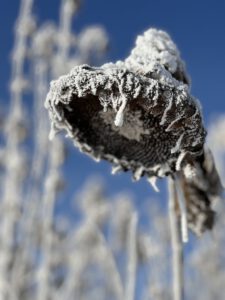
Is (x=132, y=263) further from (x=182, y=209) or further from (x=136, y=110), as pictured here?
(x=136, y=110)

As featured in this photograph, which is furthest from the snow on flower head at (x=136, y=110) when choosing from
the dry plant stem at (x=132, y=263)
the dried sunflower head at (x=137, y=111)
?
the dry plant stem at (x=132, y=263)

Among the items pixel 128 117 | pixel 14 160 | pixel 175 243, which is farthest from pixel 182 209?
pixel 14 160

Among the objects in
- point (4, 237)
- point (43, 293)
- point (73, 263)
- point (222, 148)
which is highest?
point (222, 148)

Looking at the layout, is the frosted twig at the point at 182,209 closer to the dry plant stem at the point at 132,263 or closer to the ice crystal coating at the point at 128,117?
the ice crystal coating at the point at 128,117

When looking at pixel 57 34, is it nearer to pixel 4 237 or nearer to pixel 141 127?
pixel 4 237

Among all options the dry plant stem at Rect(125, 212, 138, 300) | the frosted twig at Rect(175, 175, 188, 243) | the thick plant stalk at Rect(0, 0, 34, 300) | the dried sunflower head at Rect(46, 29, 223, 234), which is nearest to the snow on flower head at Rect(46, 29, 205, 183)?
the dried sunflower head at Rect(46, 29, 223, 234)

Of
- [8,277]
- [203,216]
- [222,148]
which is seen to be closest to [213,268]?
[222,148]

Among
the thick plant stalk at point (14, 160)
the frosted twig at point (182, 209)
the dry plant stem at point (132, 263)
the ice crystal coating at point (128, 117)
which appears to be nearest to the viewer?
the ice crystal coating at point (128, 117)

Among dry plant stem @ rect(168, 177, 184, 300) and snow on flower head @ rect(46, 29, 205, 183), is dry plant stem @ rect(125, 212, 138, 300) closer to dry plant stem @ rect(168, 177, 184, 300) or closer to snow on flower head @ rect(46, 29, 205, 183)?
dry plant stem @ rect(168, 177, 184, 300)
